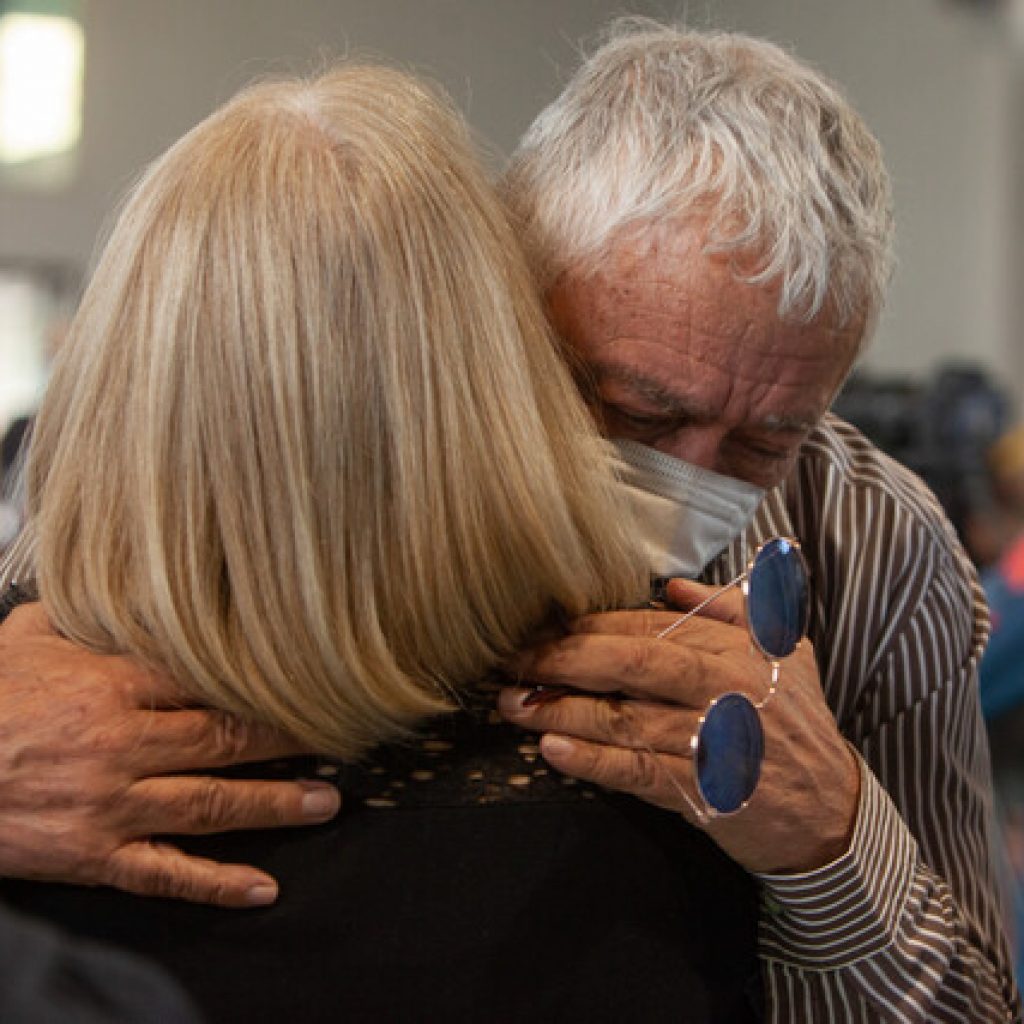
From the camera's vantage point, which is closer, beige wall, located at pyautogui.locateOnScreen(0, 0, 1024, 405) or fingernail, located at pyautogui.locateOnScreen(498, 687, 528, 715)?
fingernail, located at pyautogui.locateOnScreen(498, 687, 528, 715)

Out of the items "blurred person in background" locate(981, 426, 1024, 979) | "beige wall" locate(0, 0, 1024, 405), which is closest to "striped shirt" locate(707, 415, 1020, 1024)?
"blurred person in background" locate(981, 426, 1024, 979)

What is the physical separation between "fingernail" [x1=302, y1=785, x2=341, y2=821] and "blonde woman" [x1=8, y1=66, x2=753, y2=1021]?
0.02m

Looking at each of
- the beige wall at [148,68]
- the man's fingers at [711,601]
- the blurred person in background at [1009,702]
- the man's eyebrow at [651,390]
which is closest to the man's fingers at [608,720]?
the man's fingers at [711,601]

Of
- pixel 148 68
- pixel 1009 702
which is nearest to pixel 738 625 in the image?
pixel 1009 702

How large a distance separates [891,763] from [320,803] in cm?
66

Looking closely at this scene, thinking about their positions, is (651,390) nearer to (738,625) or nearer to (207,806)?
(738,625)

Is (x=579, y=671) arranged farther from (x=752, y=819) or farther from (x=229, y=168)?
(x=229, y=168)

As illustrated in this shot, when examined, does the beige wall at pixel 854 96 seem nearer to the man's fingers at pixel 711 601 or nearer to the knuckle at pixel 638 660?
the man's fingers at pixel 711 601

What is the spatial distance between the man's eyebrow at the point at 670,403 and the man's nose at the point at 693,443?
0.01m

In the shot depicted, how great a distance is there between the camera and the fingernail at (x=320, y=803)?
1053 millimetres

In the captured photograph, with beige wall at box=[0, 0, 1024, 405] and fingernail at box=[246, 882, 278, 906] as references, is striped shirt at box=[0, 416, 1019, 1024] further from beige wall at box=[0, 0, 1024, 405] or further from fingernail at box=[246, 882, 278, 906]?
beige wall at box=[0, 0, 1024, 405]

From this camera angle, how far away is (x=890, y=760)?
4.96 ft

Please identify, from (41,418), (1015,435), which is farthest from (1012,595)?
(41,418)

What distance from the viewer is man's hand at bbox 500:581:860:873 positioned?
111cm
